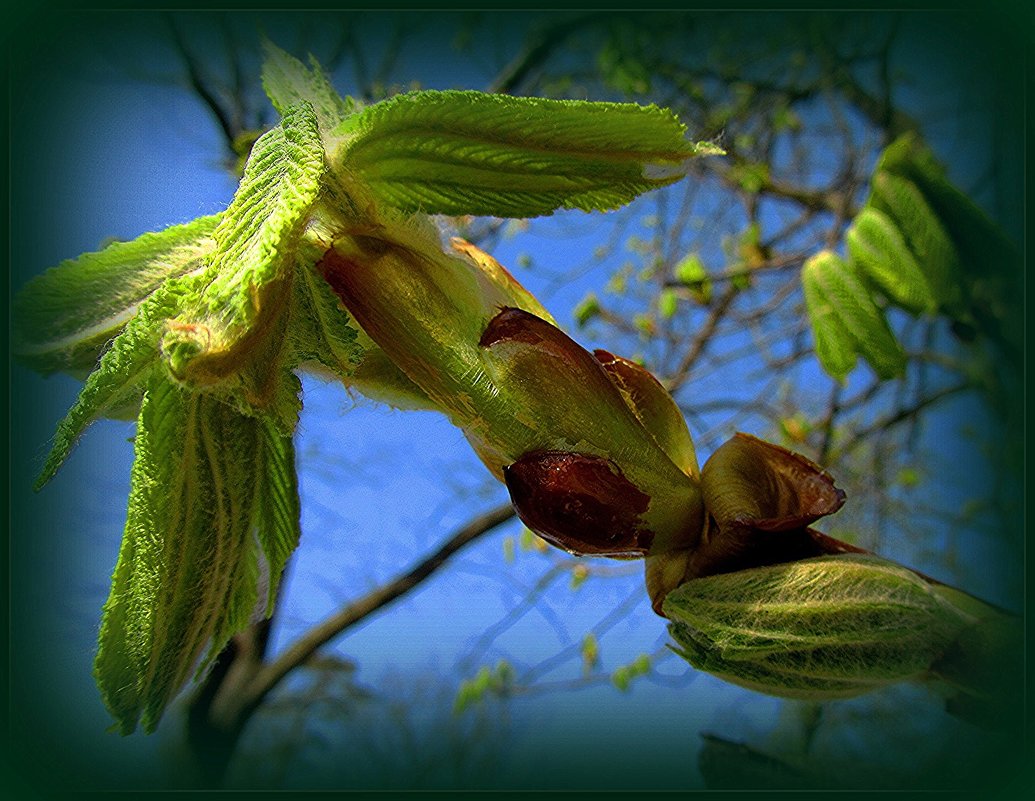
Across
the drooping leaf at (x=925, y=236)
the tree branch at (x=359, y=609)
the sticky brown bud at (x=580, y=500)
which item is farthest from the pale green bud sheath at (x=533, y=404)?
the tree branch at (x=359, y=609)

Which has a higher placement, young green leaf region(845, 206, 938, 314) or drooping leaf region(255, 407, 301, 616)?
young green leaf region(845, 206, 938, 314)

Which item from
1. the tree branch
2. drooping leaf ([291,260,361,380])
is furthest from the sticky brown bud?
the tree branch

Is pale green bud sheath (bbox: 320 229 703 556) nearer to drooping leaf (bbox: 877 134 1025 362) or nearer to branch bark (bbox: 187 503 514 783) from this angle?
drooping leaf (bbox: 877 134 1025 362)

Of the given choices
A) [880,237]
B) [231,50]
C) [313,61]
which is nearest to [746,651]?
[313,61]

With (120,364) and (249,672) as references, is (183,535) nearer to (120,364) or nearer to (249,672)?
(120,364)

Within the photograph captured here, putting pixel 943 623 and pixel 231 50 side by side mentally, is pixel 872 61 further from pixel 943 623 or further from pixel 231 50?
pixel 943 623

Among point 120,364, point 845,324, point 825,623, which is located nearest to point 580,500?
point 825,623

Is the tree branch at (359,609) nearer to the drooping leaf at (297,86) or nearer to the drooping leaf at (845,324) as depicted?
the drooping leaf at (845,324)
